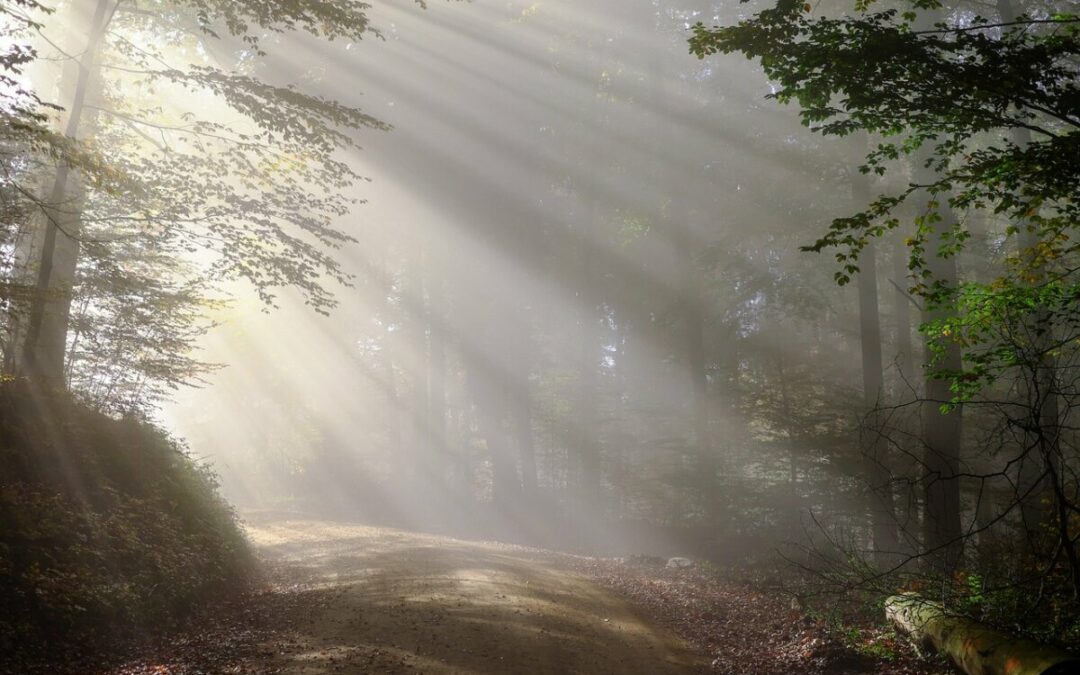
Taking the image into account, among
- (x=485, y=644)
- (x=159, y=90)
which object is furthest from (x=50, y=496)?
(x=159, y=90)

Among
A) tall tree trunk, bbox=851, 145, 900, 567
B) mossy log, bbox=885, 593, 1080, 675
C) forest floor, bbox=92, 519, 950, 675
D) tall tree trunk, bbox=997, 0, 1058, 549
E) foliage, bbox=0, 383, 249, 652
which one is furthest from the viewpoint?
tall tree trunk, bbox=851, 145, 900, 567

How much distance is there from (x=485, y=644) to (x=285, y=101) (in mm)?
9226

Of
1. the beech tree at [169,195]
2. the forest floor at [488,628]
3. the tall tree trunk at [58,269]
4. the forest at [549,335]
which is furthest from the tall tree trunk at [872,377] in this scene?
the tall tree trunk at [58,269]

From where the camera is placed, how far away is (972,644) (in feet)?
22.5

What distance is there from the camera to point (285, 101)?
11695mm

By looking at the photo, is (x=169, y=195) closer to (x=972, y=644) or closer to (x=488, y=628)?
(x=488, y=628)

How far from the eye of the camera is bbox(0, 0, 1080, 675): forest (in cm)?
754

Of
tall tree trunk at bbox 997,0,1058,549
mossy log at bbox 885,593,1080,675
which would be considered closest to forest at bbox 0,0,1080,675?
mossy log at bbox 885,593,1080,675

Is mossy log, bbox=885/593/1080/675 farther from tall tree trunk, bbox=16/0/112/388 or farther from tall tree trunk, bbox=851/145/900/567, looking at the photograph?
tall tree trunk, bbox=16/0/112/388

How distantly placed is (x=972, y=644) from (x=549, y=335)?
27.5 metres

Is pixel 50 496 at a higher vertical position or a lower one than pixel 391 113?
lower

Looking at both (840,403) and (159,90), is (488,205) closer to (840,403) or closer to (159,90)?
(159,90)

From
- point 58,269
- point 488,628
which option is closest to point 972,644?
point 488,628

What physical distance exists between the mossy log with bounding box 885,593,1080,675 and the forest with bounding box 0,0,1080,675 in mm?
56
